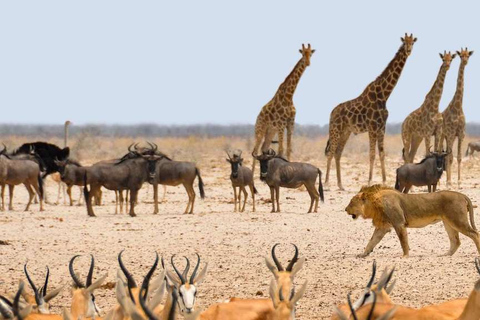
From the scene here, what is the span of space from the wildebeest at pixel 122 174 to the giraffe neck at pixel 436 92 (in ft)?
30.4

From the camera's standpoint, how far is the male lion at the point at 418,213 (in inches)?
576

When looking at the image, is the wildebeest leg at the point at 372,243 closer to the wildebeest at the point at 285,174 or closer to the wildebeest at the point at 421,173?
the wildebeest at the point at 421,173

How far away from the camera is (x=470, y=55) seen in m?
30.0

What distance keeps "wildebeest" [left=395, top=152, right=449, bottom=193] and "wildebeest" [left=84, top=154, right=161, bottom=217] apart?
509 cm

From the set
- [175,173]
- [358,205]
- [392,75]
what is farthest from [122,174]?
[392,75]

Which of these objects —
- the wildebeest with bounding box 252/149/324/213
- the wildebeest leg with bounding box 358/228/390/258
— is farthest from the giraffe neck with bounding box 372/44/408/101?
the wildebeest leg with bounding box 358/228/390/258

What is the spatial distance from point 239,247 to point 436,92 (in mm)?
14670

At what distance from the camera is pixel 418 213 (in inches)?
582

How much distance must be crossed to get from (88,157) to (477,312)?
37.1 metres

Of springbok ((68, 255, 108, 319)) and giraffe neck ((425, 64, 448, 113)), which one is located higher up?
giraffe neck ((425, 64, 448, 113))

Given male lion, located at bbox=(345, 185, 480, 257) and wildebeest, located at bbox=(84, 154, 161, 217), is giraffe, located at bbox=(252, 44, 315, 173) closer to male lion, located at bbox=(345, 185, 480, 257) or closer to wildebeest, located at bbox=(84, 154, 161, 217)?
wildebeest, located at bbox=(84, 154, 161, 217)

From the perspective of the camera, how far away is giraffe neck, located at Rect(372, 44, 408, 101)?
29562 mm

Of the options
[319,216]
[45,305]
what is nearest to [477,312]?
[45,305]

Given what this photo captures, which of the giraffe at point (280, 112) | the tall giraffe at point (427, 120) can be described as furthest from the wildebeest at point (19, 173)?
the tall giraffe at point (427, 120)
